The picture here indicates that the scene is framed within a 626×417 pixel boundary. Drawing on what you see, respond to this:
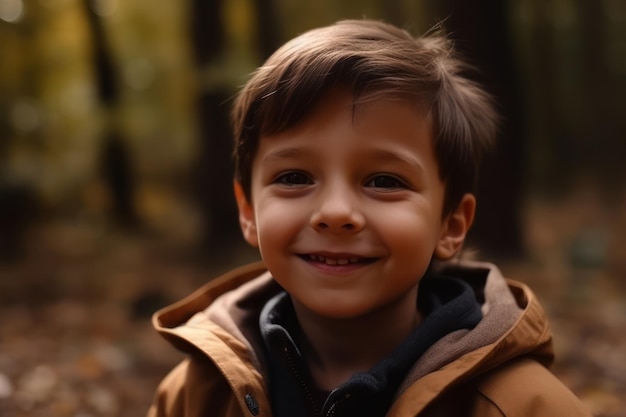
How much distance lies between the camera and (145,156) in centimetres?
1070

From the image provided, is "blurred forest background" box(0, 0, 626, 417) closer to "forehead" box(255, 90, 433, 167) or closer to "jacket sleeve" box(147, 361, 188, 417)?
"jacket sleeve" box(147, 361, 188, 417)

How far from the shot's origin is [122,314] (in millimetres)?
6184

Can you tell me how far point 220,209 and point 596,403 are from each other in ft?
15.5

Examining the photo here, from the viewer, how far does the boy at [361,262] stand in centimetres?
194

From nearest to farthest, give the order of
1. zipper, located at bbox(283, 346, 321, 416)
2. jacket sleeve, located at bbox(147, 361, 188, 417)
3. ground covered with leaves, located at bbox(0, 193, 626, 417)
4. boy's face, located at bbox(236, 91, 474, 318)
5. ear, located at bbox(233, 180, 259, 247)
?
boy's face, located at bbox(236, 91, 474, 318)
zipper, located at bbox(283, 346, 321, 416)
jacket sleeve, located at bbox(147, 361, 188, 417)
ear, located at bbox(233, 180, 259, 247)
ground covered with leaves, located at bbox(0, 193, 626, 417)

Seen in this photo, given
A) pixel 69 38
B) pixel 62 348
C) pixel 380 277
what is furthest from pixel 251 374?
pixel 69 38

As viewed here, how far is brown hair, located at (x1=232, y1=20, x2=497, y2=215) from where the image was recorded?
6.62ft

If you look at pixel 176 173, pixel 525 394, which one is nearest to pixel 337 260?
pixel 525 394

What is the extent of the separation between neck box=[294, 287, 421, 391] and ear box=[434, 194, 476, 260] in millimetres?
167

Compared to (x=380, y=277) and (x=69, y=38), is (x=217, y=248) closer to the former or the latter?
(x=69, y=38)

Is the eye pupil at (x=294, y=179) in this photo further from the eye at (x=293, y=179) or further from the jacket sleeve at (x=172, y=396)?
the jacket sleeve at (x=172, y=396)

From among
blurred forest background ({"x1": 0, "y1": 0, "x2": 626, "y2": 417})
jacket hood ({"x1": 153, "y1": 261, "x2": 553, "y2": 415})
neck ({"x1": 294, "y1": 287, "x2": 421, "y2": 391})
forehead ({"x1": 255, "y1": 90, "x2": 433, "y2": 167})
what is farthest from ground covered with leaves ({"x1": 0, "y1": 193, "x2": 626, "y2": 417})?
forehead ({"x1": 255, "y1": 90, "x2": 433, "y2": 167})

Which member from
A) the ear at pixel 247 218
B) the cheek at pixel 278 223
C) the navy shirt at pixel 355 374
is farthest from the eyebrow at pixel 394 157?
the ear at pixel 247 218

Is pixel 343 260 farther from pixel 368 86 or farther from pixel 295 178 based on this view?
pixel 368 86
